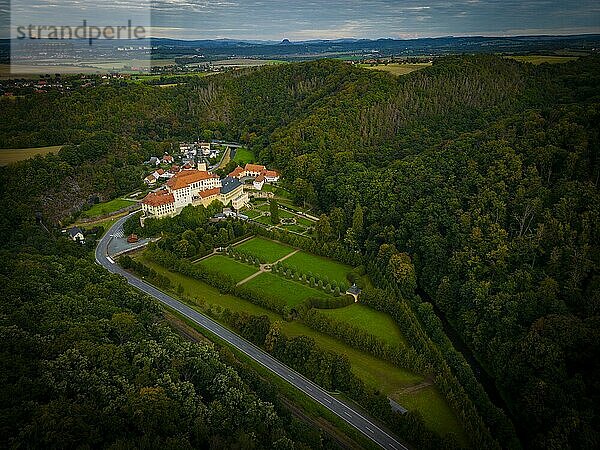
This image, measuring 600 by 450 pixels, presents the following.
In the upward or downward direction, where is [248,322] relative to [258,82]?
downward

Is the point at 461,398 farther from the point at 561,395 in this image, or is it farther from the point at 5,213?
the point at 5,213

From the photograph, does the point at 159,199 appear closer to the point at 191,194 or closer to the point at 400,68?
the point at 191,194

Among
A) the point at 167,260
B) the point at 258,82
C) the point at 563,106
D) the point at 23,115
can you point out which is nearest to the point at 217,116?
the point at 258,82

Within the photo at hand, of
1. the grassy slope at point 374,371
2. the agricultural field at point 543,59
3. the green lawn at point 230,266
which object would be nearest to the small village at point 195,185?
the green lawn at point 230,266

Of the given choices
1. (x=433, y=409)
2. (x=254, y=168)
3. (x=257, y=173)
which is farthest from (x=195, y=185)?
(x=433, y=409)

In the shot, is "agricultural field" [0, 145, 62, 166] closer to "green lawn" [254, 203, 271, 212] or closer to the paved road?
the paved road

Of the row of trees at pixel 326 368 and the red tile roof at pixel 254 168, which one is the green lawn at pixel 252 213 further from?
the row of trees at pixel 326 368
